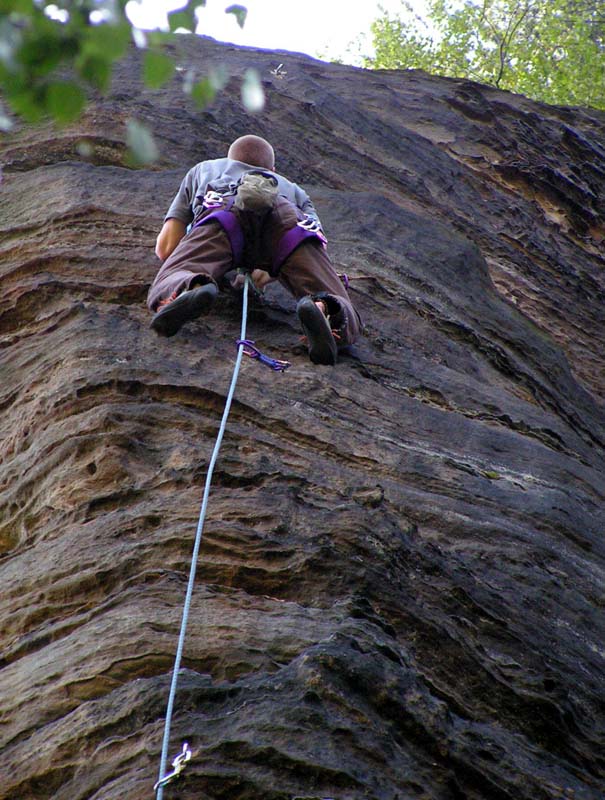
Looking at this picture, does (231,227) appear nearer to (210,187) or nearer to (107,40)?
(210,187)

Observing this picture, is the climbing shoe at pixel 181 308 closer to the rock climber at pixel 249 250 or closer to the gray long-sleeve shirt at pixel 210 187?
the rock climber at pixel 249 250

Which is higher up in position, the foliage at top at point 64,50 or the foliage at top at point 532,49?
the foliage at top at point 64,50

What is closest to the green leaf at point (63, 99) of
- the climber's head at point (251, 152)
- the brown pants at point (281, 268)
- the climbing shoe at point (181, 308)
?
the climbing shoe at point (181, 308)

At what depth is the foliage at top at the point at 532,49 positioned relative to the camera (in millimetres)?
23016

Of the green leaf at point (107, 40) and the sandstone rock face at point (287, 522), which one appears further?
the sandstone rock face at point (287, 522)

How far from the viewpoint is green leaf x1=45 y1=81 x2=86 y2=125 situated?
8.71ft

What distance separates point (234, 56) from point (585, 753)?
10198 mm

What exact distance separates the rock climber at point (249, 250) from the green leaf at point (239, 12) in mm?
3479

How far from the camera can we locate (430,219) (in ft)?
35.1

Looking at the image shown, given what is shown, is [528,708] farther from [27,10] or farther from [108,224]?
[108,224]

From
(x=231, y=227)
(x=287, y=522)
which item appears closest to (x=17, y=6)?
(x=287, y=522)

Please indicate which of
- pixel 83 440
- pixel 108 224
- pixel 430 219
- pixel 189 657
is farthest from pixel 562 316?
pixel 189 657

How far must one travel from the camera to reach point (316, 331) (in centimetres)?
647

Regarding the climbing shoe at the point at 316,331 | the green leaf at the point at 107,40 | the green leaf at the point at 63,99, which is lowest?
the climbing shoe at the point at 316,331
